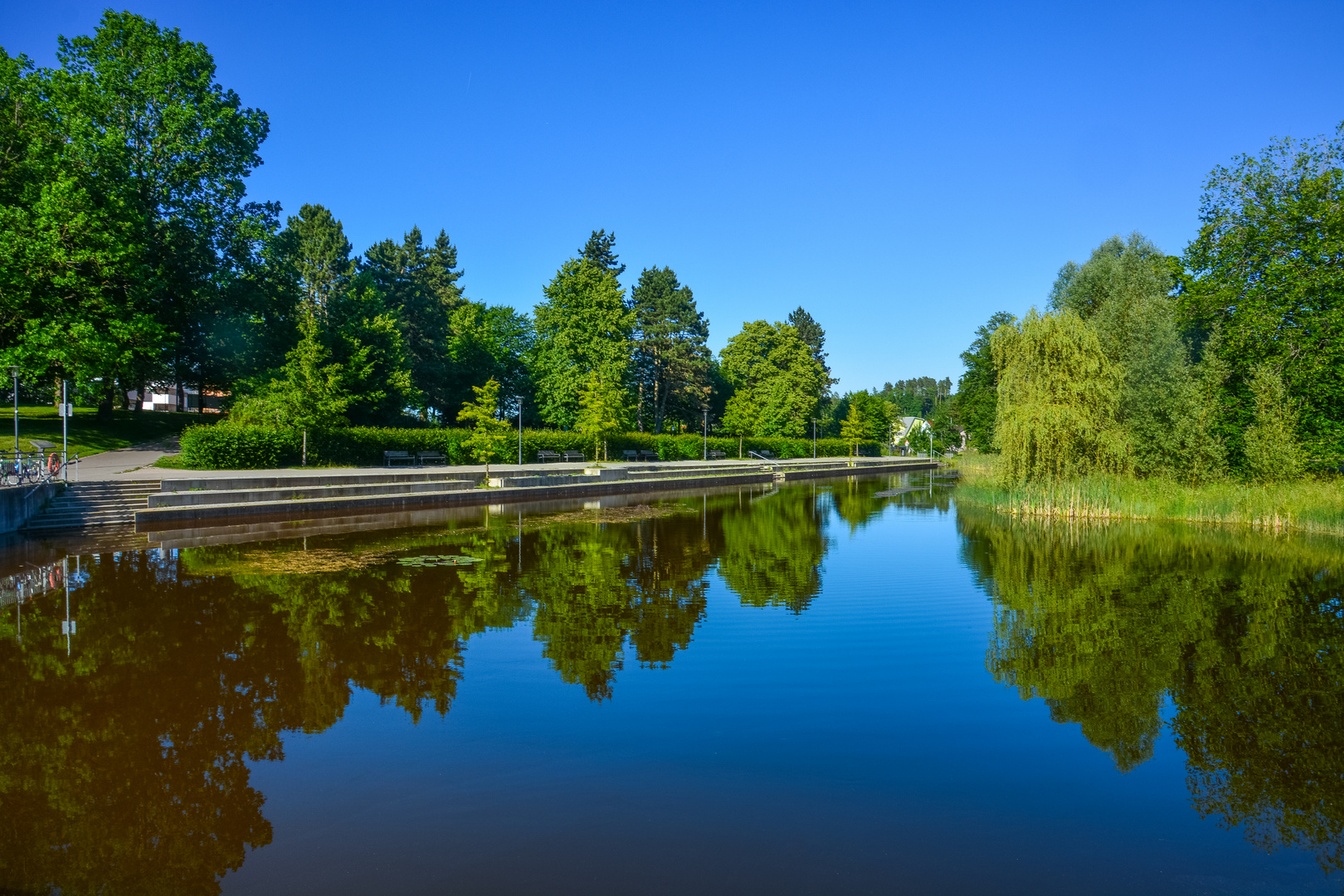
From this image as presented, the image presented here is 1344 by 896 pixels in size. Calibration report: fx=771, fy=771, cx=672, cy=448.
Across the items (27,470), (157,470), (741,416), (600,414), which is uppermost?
(741,416)

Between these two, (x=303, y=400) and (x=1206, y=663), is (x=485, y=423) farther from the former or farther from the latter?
(x=1206, y=663)

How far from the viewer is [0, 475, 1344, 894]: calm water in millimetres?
4320

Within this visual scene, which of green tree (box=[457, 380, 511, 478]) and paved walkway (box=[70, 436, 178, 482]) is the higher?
green tree (box=[457, 380, 511, 478])

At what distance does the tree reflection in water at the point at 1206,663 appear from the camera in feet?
18.0

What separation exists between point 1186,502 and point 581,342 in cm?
3632

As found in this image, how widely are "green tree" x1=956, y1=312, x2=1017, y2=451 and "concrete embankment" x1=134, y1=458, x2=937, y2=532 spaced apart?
24686 millimetres

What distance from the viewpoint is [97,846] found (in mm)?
4395

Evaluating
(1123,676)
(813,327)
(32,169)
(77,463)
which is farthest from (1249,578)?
(813,327)

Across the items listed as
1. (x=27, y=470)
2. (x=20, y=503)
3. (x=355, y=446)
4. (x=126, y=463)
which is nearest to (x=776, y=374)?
(x=355, y=446)

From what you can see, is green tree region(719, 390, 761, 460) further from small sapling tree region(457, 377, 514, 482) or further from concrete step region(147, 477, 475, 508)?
concrete step region(147, 477, 475, 508)

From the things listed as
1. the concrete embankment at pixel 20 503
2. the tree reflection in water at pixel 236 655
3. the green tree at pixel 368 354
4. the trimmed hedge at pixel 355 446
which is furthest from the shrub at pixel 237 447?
the tree reflection in water at pixel 236 655

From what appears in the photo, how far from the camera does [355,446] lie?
33.1 meters

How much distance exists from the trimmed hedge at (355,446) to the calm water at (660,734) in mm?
14756

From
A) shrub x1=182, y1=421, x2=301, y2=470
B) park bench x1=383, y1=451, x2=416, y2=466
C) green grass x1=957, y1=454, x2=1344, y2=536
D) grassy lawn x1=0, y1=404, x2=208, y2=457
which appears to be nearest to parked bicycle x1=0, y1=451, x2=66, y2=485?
shrub x1=182, y1=421, x2=301, y2=470
